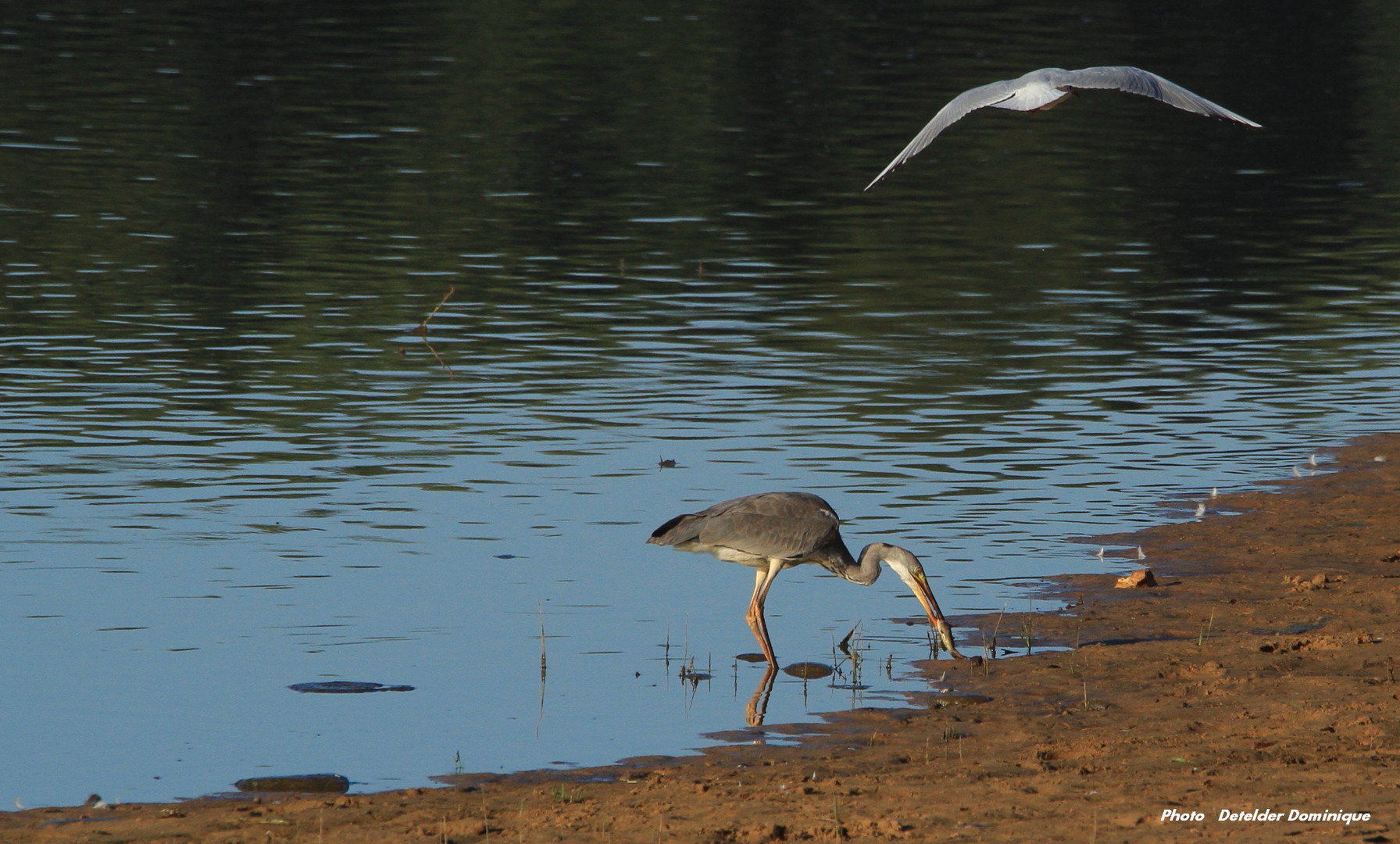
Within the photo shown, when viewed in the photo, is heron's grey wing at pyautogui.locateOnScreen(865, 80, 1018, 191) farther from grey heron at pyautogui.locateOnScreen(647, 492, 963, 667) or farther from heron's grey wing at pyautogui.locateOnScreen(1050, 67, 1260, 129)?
grey heron at pyautogui.locateOnScreen(647, 492, 963, 667)

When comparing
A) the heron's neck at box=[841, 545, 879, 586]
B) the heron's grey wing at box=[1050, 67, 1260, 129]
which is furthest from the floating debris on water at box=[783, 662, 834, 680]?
the heron's grey wing at box=[1050, 67, 1260, 129]

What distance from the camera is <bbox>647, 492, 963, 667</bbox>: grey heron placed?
1188 centimetres

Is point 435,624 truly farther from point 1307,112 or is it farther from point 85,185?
point 1307,112

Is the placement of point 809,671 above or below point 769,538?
below

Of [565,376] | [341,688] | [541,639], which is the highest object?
[341,688]

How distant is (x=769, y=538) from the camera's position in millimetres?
11922

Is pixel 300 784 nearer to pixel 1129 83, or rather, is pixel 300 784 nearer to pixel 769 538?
pixel 769 538

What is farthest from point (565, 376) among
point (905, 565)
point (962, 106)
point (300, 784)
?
point (300, 784)

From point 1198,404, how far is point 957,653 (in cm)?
897

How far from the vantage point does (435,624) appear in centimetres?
1248

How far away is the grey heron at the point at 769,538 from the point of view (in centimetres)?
1188

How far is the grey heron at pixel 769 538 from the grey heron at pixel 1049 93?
202cm

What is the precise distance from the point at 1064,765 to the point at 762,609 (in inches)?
127

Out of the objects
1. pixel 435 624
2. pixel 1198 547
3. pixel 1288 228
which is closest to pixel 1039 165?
pixel 1288 228
